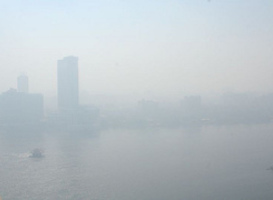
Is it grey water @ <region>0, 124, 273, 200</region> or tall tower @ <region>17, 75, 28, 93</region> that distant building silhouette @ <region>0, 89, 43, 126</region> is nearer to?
tall tower @ <region>17, 75, 28, 93</region>

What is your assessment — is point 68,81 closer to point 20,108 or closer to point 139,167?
point 20,108

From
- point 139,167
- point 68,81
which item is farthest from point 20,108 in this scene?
point 139,167

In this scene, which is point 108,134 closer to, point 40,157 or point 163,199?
point 40,157

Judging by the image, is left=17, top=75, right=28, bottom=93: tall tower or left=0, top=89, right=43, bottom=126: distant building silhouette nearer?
left=0, top=89, right=43, bottom=126: distant building silhouette

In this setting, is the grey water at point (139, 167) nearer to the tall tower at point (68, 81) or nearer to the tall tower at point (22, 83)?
the tall tower at point (68, 81)

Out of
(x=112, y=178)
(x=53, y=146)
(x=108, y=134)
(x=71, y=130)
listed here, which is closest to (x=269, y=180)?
(x=112, y=178)

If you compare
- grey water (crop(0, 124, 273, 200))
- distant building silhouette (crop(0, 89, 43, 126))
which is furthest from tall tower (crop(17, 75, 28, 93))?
grey water (crop(0, 124, 273, 200))
